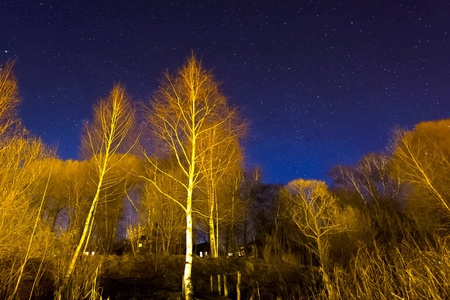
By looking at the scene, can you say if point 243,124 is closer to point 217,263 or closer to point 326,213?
point 217,263

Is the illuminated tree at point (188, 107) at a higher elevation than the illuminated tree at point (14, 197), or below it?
higher

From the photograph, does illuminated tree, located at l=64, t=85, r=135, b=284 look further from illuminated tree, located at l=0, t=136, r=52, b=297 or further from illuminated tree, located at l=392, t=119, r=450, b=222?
illuminated tree, located at l=392, t=119, r=450, b=222

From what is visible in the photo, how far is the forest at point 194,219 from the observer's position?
619 cm

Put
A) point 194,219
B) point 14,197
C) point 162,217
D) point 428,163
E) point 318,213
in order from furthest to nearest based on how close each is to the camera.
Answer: point 194,219, point 162,217, point 318,213, point 428,163, point 14,197

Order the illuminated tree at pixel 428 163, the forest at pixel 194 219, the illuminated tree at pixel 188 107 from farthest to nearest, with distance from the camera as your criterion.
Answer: the illuminated tree at pixel 428 163 < the illuminated tree at pixel 188 107 < the forest at pixel 194 219

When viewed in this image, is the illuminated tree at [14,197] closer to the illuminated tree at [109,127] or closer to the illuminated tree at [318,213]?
the illuminated tree at [109,127]

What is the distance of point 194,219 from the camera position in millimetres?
24141

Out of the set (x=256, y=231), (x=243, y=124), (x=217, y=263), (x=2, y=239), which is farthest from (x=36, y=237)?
(x=256, y=231)

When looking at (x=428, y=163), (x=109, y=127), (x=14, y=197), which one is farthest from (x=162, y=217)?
(x=428, y=163)

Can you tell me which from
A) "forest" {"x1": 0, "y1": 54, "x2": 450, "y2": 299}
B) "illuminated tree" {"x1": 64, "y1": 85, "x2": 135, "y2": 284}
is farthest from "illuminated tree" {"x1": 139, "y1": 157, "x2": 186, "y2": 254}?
"illuminated tree" {"x1": 64, "y1": 85, "x2": 135, "y2": 284}

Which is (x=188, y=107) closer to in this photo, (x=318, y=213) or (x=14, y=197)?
(x=14, y=197)

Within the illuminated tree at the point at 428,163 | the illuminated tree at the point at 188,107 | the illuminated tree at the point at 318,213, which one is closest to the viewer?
the illuminated tree at the point at 188,107

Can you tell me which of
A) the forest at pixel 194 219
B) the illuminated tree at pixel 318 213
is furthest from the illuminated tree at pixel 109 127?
the illuminated tree at pixel 318 213

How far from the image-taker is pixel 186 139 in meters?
10.6
